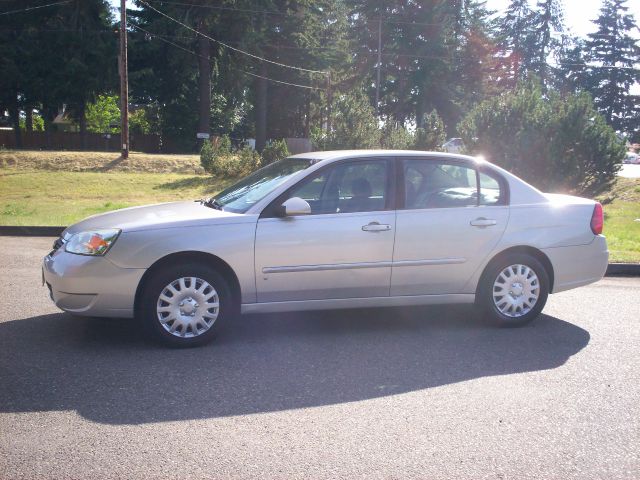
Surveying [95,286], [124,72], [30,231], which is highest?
[124,72]

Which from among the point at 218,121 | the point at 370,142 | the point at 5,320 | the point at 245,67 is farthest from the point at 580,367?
the point at 218,121

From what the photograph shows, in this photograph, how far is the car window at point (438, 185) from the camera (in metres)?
6.22

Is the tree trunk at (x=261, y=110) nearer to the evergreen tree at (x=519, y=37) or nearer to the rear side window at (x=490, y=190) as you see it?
the evergreen tree at (x=519, y=37)

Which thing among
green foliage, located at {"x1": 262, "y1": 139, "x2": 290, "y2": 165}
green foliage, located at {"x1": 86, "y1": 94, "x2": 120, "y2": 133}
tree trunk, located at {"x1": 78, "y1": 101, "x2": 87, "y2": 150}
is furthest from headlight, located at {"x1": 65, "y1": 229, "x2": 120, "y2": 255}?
green foliage, located at {"x1": 86, "y1": 94, "x2": 120, "y2": 133}

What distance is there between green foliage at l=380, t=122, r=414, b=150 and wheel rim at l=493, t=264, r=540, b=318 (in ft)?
53.5

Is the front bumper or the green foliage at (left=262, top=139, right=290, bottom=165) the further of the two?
the green foliage at (left=262, top=139, right=290, bottom=165)

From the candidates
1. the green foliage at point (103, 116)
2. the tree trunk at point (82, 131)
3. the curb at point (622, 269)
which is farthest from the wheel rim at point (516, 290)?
the green foliage at point (103, 116)

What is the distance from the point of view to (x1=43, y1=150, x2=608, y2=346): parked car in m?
5.42

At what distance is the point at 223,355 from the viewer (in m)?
5.42

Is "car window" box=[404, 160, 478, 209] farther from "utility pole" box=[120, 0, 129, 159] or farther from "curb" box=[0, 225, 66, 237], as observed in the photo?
"utility pole" box=[120, 0, 129, 159]

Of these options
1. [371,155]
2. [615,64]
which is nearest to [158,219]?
[371,155]

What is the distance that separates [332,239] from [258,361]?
4.05ft

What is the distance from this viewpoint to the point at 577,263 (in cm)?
658

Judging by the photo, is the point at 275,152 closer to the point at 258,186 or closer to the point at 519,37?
the point at 258,186
